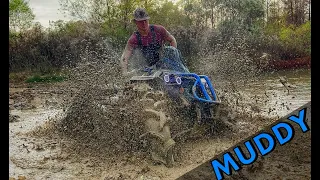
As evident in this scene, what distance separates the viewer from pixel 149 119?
5656 millimetres

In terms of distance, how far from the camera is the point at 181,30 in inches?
698

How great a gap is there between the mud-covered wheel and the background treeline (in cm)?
949

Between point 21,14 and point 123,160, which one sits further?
point 21,14

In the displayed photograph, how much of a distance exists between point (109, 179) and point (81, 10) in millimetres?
12966

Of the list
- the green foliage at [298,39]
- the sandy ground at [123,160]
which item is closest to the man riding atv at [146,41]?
the sandy ground at [123,160]

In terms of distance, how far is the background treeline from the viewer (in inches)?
643

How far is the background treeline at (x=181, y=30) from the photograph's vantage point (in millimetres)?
16344

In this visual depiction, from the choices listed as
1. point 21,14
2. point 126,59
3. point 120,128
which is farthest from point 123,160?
point 21,14

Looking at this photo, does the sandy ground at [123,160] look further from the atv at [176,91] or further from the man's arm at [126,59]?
the man's arm at [126,59]

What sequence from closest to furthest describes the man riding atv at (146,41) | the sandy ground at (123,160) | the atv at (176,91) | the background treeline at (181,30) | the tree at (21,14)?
the sandy ground at (123,160) → the atv at (176,91) → the man riding atv at (146,41) → the background treeline at (181,30) → the tree at (21,14)

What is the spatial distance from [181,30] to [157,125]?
12.7 m

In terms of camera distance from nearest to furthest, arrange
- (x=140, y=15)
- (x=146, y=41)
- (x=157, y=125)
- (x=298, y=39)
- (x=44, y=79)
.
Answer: (x=157, y=125) → (x=140, y=15) → (x=146, y=41) → (x=298, y=39) → (x=44, y=79)

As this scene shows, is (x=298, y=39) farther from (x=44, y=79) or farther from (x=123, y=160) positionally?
(x=123, y=160)

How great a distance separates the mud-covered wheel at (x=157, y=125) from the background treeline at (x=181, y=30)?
374 inches
